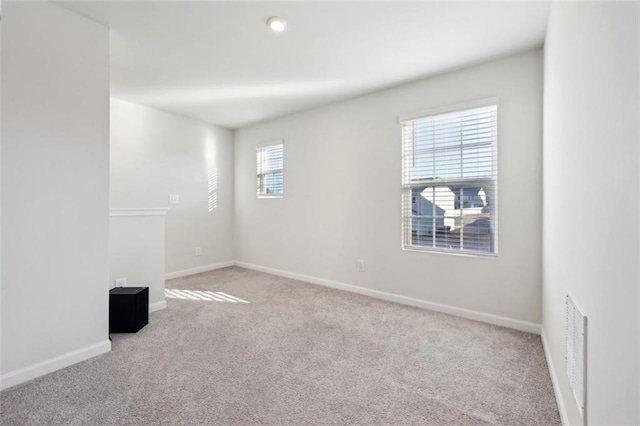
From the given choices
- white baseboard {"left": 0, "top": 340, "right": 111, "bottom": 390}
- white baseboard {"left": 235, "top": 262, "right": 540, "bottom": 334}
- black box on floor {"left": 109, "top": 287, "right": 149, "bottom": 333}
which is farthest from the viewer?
white baseboard {"left": 235, "top": 262, "right": 540, "bottom": 334}

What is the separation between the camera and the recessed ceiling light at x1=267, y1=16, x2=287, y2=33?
2168mm

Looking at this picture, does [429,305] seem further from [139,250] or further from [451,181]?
[139,250]

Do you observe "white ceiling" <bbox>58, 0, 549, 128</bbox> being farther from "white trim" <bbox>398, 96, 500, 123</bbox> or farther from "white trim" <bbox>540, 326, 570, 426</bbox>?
"white trim" <bbox>540, 326, 570, 426</bbox>

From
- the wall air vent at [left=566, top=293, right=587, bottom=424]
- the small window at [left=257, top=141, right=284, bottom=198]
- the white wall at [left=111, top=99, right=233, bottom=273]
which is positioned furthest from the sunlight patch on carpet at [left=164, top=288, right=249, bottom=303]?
the wall air vent at [left=566, top=293, right=587, bottom=424]

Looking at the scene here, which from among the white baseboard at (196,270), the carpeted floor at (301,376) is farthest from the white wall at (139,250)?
the white baseboard at (196,270)

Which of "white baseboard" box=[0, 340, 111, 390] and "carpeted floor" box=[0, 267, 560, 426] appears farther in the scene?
"white baseboard" box=[0, 340, 111, 390]

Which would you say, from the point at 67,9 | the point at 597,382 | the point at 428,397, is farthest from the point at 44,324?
the point at 597,382

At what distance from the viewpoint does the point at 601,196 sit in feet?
3.20

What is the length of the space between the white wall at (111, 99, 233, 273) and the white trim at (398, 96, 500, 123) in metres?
3.09

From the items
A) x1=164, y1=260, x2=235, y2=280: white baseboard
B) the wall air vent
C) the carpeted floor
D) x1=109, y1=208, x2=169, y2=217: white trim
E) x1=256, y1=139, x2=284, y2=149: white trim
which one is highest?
x1=256, y1=139, x2=284, y2=149: white trim

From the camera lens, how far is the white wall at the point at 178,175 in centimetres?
386

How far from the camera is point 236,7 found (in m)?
2.05

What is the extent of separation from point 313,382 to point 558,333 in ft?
4.67

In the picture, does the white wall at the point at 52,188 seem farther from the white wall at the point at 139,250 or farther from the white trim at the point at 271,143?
the white trim at the point at 271,143
